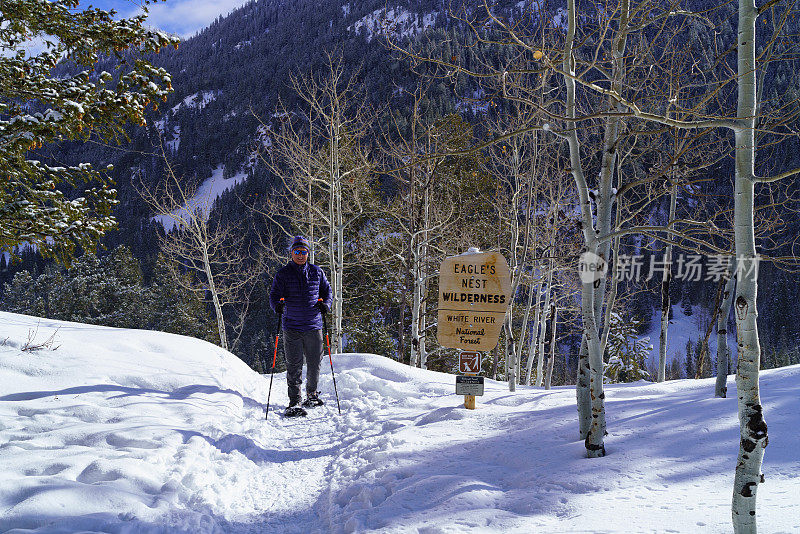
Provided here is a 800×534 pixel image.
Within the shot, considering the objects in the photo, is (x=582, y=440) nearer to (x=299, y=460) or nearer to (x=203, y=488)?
(x=299, y=460)

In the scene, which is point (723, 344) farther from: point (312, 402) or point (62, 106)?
point (62, 106)

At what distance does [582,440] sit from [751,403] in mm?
2036

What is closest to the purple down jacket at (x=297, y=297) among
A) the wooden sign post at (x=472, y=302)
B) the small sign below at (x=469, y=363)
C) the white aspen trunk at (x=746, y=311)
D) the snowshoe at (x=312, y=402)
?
the snowshoe at (x=312, y=402)

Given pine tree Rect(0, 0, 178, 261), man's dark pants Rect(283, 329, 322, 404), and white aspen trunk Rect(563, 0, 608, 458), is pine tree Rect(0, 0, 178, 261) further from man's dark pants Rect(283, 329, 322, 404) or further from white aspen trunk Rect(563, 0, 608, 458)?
white aspen trunk Rect(563, 0, 608, 458)

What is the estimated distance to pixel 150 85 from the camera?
5207 mm

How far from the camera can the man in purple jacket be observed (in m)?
6.02

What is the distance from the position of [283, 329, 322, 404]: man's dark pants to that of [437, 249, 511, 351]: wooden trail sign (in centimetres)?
189

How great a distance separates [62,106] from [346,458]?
15.9 feet

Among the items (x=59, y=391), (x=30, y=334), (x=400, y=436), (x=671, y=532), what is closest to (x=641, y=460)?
(x=671, y=532)

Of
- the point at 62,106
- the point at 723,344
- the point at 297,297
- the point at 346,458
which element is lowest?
the point at 346,458

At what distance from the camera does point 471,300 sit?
5441 mm

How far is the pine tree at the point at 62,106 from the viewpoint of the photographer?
474 cm

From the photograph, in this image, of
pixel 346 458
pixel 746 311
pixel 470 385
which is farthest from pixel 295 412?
pixel 746 311

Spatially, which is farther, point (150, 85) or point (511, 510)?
point (150, 85)
